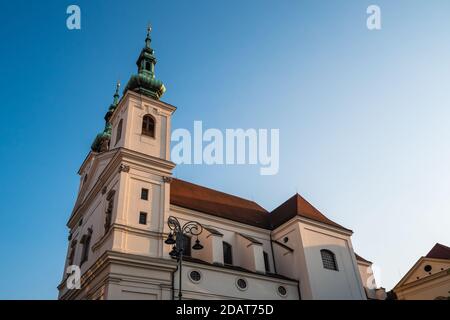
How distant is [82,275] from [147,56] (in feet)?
50.0

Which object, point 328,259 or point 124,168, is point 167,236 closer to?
point 124,168

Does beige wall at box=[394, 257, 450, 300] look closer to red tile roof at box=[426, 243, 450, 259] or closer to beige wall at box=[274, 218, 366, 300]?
red tile roof at box=[426, 243, 450, 259]

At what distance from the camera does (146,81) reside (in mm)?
23797

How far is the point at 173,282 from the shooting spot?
16.8 m

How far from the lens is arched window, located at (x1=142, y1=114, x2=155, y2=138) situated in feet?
70.3

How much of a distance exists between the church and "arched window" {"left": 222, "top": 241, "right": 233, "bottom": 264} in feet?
0.22

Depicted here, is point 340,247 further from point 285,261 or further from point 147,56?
point 147,56

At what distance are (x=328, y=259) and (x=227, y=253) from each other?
6451 millimetres

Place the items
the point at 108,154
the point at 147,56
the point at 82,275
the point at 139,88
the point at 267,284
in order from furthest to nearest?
the point at 147,56, the point at 139,88, the point at 108,154, the point at 267,284, the point at 82,275

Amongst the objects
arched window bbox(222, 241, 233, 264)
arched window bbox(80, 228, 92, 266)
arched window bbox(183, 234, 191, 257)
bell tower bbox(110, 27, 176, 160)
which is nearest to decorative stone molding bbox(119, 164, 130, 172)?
bell tower bbox(110, 27, 176, 160)

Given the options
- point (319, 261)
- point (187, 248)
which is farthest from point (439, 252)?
point (187, 248)

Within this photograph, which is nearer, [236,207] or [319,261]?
[319,261]
